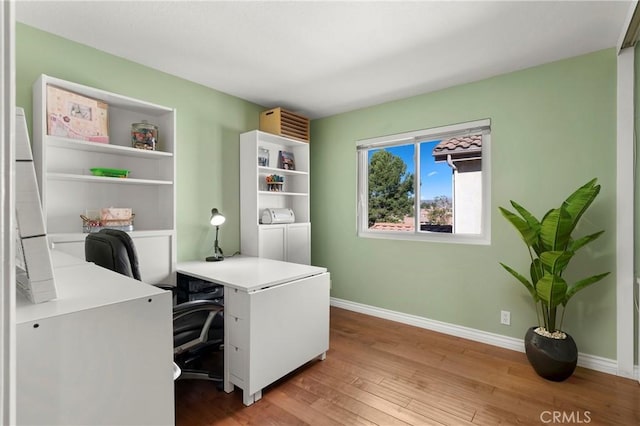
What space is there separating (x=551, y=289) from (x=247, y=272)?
213cm

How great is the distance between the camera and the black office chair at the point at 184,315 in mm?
1490

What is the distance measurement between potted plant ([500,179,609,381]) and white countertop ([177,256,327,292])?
1.53m

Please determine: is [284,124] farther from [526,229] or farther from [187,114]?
[526,229]

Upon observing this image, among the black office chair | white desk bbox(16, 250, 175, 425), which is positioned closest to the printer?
the black office chair

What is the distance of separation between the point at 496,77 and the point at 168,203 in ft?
9.87

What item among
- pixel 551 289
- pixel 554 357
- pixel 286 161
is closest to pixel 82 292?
pixel 551 289

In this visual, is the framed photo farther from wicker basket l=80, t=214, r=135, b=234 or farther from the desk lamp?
wicker basket l=80, t=214, r=135, b=234

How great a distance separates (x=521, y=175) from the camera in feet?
8.54

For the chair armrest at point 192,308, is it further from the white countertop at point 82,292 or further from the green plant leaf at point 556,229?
the green plant leaf at point 556,229

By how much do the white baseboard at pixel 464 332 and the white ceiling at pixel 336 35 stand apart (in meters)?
2.29

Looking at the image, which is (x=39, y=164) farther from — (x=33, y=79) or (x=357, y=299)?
(x=357, y=299)

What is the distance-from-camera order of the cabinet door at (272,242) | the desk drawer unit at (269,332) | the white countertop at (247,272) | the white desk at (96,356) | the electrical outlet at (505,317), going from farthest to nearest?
1. the cabinet door at (272,242)
2. the electrical outlet at (505,317)
3. the white countertop at (247,272)
4. the desk drawer unit at (269,332)
5. the white desk at (96,356)

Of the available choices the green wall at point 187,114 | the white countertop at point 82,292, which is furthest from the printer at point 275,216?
the white countertop at point 82,292

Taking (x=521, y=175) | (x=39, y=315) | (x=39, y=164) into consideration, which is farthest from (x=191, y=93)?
(x=521, y=175)
